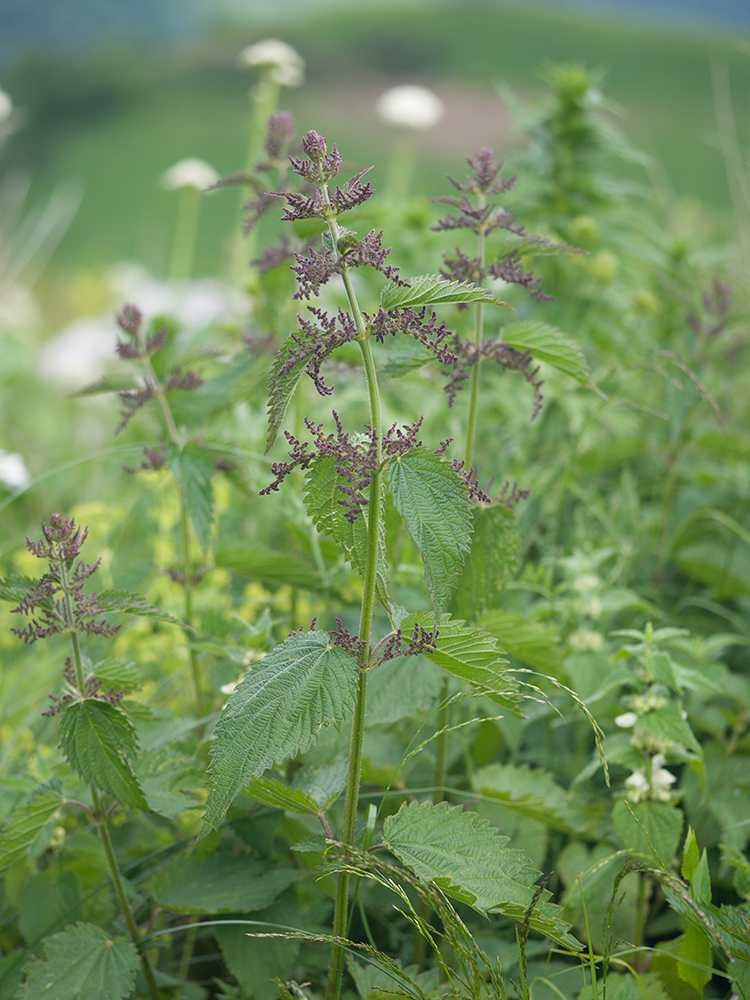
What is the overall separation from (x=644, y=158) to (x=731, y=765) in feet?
6.25

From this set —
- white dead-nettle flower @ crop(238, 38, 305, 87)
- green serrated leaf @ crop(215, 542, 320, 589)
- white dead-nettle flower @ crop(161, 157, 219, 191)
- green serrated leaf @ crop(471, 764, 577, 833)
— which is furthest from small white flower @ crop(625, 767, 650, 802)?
white dead-nettle flower @ crop(161, 157, 219, 191)

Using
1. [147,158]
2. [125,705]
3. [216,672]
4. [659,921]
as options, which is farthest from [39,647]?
[147,158]

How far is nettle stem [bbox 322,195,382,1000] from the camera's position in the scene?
93cm

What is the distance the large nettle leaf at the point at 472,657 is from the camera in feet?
3.26

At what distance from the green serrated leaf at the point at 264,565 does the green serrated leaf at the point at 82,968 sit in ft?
2.14

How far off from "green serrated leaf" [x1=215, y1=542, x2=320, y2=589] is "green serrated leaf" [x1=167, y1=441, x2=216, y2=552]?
10cm

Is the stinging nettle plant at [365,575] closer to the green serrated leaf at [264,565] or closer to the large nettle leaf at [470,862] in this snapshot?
the large nettle leaf at [470,862]

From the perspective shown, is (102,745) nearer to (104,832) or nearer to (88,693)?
(88,693)

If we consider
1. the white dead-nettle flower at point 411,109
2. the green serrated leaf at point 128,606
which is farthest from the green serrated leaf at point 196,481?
the white dead-nettle flower at point 411,109

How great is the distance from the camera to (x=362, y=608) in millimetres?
1041

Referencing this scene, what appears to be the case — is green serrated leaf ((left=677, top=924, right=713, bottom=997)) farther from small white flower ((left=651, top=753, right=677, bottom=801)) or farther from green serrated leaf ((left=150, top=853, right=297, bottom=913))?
green serrated leaf ((left=150, top=853, right=297, bottom=913))

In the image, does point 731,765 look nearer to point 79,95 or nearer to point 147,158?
point 147,158

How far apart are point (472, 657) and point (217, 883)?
62 centimetres

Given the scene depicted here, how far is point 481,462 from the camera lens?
2.39 metres
